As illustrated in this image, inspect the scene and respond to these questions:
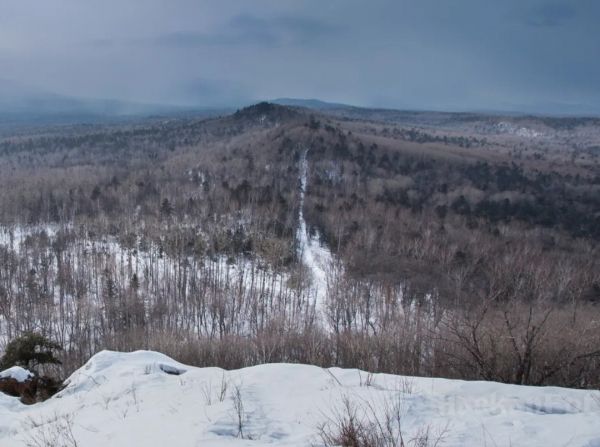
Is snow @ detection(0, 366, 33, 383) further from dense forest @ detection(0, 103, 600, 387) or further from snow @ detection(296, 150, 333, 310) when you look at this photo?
snow @ detection(296, 150, 333, 310)

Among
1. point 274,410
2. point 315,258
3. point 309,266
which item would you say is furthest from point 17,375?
point 315,258

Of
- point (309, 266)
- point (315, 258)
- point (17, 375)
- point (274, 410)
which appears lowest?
point (309, 266)

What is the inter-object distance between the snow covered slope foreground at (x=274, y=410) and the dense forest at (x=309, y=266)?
2.14 meters

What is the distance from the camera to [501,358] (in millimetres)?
10336

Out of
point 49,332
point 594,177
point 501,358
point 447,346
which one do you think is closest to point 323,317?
point 49,332

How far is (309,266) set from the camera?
46875 millimetres

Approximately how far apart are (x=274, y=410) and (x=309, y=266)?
3987 cm

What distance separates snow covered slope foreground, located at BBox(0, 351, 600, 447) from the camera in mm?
5965

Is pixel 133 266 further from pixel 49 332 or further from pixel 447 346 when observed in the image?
pixel 447 346

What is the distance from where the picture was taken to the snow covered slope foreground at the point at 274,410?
5965 millimetres

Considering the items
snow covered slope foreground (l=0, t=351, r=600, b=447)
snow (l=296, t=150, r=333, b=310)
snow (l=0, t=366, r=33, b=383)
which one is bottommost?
snow (l=296, t=150, r=333, b=310)

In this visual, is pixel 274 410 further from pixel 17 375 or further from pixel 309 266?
pixel 309 266

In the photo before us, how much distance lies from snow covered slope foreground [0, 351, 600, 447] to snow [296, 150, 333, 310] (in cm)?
2892

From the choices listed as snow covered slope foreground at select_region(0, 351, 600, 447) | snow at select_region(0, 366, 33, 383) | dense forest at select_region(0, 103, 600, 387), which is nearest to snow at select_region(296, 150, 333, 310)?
dense forest at select_region(0, 103, 600, 387)
